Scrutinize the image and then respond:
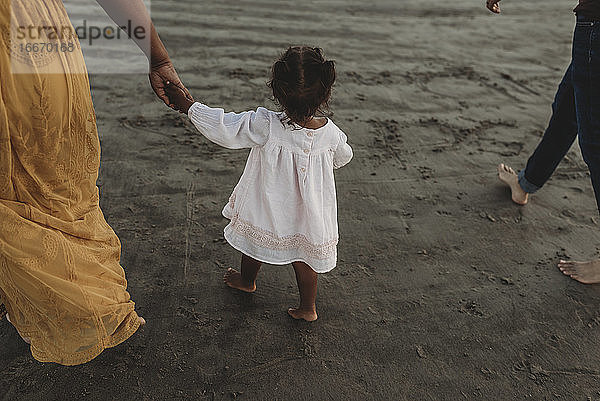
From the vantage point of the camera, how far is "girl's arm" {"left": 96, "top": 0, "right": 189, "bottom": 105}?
5.21ft

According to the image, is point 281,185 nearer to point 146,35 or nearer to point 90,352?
point 146,35

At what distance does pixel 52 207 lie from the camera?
1.51 m

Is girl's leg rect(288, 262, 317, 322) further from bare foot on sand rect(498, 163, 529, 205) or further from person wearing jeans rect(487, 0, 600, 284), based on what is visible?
bare foot on sand rect(498, 163, 529, 205)

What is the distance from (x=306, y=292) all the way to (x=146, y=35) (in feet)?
3.57

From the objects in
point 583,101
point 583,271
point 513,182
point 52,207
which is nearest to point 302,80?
point 52,207

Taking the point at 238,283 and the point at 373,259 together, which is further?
the point at 373,259

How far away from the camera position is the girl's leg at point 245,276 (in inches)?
84.9

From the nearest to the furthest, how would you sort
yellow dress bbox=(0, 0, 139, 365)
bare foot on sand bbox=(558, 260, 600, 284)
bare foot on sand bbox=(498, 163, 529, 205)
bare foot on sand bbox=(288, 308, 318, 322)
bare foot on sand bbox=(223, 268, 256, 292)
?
yellow dress bbox=(0, 0, 139, 365) < bare foot on sand bbox=(288, 308, 318, 322) < bare foot on sand bbox=(223, 268, 256, 292) < bare foot on sand bbox=(558, 260, 600, 284) < bare foot on sand bbox=(498, 163, 529, 205)

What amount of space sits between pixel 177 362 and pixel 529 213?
203 centimetres

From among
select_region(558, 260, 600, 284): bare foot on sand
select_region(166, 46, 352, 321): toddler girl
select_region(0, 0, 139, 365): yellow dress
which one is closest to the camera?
select_region(0, 0, 139, 365): yellow dress

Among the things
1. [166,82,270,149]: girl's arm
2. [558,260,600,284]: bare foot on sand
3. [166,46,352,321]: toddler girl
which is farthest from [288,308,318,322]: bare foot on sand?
[558,260,600,284]: bare foot on sand

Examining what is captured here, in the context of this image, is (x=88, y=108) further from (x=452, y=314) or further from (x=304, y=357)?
(x=452, y=314)

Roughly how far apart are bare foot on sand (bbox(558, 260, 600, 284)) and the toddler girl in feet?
4.10

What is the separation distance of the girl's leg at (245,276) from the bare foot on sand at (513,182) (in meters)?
1.61
